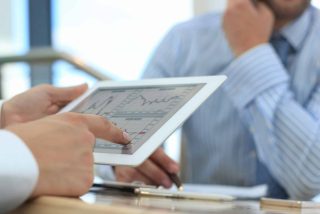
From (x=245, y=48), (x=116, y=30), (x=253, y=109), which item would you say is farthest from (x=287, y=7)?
(x=116, y=30)

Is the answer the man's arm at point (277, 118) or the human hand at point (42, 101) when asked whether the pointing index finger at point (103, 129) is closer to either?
the human hand at point (42, 101)

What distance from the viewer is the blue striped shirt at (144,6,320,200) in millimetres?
1360

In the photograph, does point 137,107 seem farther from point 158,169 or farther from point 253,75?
point 253,75

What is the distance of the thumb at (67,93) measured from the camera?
114 centimetres

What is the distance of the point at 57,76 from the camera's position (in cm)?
230

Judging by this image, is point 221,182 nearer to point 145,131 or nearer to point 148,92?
point 148,92

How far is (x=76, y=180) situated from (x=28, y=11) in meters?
3.39

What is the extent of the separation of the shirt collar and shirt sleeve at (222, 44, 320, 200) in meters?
0.15

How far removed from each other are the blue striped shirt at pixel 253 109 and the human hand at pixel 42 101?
407mm

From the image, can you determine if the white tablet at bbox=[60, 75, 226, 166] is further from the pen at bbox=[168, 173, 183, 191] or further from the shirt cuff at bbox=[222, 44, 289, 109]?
the shirt cuff at bbox=[222, 44, 289, 109]

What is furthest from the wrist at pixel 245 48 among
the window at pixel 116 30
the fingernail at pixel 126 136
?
the window at pixel 116 30

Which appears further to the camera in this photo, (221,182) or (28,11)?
Answer: (28,11)

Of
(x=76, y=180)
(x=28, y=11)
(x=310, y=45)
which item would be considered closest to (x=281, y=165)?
(x=310, y=45)

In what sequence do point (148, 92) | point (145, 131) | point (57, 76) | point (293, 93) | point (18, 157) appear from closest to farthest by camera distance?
point (18, 157)
point (145, 131)
point (148, 92)
point (293, 93)
point (57, 76)
